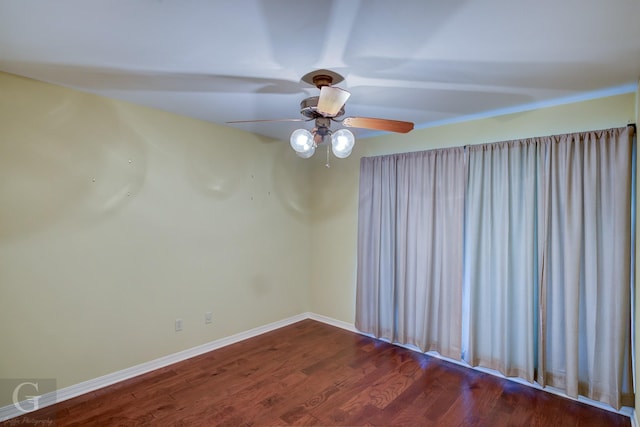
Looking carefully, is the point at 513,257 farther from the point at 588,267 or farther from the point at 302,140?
the point at 302,140

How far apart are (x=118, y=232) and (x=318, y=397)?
2.23m

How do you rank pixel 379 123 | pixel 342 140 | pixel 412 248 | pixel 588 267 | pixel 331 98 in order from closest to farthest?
pixel 331 98 → pixel 342 140 → pixel 379 123 → pixel 588 267 → pixel 412 248

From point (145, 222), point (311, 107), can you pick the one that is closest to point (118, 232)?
point (145, 222)

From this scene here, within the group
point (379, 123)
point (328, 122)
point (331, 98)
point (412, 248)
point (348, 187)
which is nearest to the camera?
point (331, 98)

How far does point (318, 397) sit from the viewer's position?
103 inches

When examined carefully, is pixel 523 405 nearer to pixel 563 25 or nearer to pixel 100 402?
pixel 563 25

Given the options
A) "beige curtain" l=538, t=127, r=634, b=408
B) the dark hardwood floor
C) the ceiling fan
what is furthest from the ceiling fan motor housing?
the dark hardwood floor

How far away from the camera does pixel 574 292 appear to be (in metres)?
2.53

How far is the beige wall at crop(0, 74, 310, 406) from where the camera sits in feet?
7.70

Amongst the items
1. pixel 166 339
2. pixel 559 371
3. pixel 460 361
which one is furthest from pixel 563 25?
pixel 166 339

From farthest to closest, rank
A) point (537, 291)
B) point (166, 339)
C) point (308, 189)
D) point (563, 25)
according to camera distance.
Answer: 1. point (308, 189)
2. point (166, 339)
3. point (537, 291)
4. point (563, 25)

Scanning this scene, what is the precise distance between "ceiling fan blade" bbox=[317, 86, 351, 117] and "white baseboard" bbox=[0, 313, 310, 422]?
2835 millimetres

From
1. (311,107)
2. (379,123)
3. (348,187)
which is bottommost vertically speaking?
(348,187)

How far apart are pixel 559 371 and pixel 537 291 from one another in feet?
2.17
